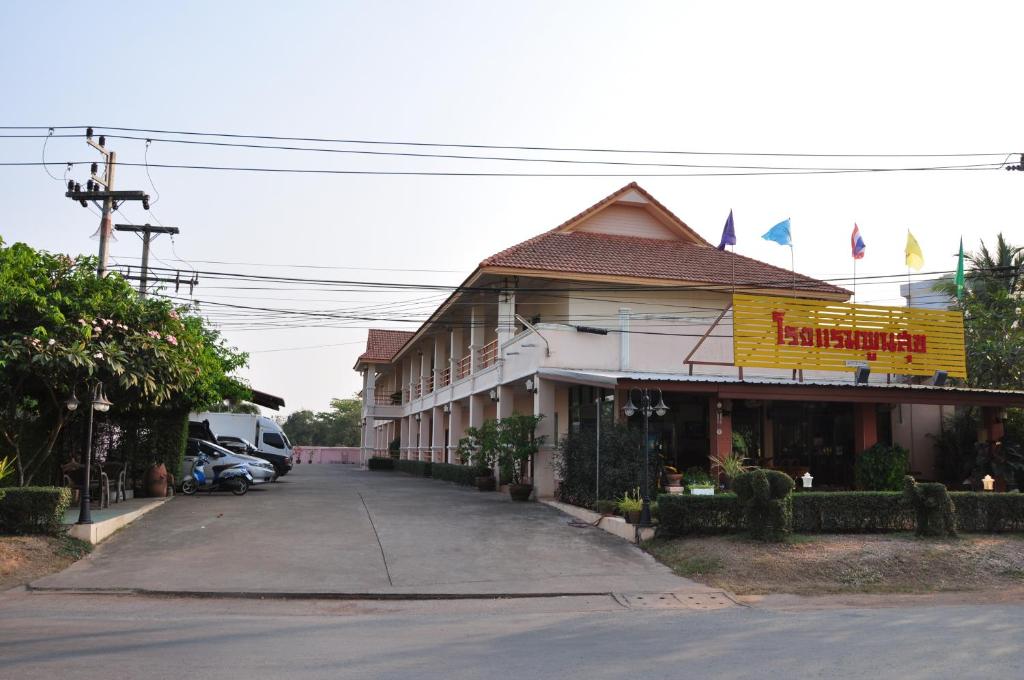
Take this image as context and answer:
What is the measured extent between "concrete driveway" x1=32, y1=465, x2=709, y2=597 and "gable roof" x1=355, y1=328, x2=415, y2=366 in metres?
35.3

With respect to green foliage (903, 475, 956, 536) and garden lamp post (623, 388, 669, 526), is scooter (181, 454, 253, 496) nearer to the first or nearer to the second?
garden lamp post (623, 388, 669, 526)

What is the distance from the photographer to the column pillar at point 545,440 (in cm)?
Answer: 2244

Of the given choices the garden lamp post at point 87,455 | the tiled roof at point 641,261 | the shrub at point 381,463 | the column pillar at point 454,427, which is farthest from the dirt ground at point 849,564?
the shrub at point 381,463

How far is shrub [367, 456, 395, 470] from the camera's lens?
49647 millimetres

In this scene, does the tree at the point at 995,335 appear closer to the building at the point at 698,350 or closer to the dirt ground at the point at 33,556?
the building at the point at 698,350

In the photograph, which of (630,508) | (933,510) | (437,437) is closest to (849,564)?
(933,510)

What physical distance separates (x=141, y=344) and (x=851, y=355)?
17073mm

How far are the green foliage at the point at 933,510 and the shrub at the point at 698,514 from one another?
118 inches

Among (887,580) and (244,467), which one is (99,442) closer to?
(244,467)

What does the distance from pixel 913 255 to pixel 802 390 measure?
21.4 ft

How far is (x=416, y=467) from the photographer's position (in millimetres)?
40188

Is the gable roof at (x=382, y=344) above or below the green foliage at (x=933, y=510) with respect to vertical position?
above

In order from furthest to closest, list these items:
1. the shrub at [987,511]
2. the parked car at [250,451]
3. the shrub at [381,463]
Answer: the shrub at [381,463] < the parked car at [250,451] < the shrub at [987,511]

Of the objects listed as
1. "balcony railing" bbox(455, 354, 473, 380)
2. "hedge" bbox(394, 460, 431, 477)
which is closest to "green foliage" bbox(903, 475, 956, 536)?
"balcony railing" bbox(455, 354, 473, 380)
